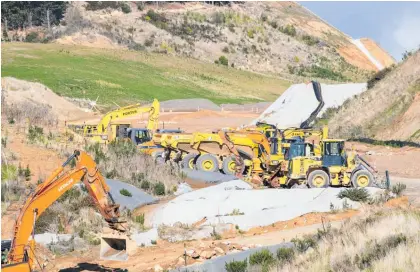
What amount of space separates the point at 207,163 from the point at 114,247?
1785 centimetres

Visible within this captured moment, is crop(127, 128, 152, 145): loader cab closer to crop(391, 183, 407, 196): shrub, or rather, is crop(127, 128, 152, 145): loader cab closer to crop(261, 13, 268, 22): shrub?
crop(391, 183, 407, 196): shrub

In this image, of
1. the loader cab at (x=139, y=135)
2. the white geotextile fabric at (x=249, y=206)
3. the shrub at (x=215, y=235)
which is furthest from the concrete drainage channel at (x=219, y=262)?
the loader cab at (x=139, y=135)

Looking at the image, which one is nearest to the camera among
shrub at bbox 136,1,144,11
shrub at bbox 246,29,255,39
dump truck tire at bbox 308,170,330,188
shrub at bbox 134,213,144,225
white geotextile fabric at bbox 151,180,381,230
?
white geotextile fabric at bbox 151,180,381,230

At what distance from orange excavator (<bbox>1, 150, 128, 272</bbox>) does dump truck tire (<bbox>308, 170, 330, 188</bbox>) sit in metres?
12.5

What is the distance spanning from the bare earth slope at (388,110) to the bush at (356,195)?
19.4m

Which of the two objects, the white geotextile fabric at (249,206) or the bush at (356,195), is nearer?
the white geotextile fabric at (249,206)

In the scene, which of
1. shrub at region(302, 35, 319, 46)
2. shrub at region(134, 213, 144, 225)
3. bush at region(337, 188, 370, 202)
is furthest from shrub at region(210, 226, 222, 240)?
shrub at region(302, 35, 319, 46)

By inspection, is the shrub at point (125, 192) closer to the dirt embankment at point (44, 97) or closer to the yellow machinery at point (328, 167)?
the yellow machinery at point (328, 167)

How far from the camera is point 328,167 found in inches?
1053

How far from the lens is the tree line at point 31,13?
11138 centimetres

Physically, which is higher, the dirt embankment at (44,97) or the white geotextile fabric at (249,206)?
the dirt embankment at (44,97)

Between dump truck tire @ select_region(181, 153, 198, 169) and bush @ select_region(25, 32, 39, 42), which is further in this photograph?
bush @ select_region(25, 32, 39, 42)

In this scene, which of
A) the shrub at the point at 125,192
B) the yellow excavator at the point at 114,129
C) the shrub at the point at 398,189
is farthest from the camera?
the yellow excavator at the point at 114,129

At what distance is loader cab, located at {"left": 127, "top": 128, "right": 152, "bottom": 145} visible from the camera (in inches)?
1471
